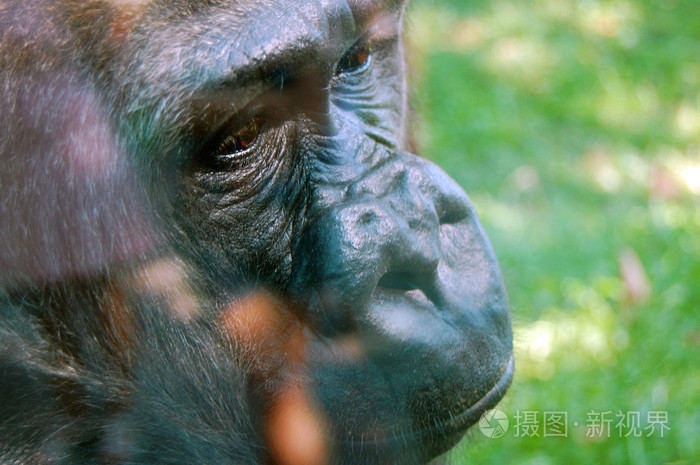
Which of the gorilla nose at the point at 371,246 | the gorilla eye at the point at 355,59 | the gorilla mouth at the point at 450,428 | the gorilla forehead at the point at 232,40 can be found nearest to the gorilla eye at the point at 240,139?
the gorilla forehead at the point at 232,40

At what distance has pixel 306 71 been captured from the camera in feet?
6.61

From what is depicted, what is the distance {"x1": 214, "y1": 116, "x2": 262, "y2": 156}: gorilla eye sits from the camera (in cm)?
203

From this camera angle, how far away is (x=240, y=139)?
205cm

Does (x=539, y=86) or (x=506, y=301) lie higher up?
(x=506, y=301)

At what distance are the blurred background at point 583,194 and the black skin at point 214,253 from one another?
570 millimetres

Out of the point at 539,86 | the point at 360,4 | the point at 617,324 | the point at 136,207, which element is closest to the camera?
the point at 136,207

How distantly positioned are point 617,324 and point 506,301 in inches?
75.9

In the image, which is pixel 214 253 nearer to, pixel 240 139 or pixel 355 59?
pixel 240 139

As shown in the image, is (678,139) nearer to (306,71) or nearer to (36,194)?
(306,71)

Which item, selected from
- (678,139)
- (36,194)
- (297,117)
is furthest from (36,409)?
(678,139)

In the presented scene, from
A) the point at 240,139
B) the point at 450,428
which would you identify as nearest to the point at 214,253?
the point at 240,139

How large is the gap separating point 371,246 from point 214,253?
40 cm

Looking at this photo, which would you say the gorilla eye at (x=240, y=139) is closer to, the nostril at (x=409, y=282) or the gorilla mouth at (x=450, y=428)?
the nostril at (x=409, y=282)

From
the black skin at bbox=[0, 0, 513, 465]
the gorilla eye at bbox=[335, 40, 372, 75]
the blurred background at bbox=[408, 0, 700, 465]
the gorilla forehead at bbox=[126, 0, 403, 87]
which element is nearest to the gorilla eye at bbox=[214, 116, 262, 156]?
the black skin at bbox=[0, 0, 513, 465]
